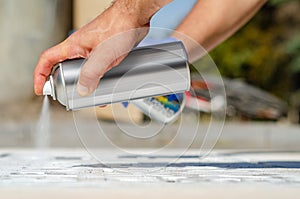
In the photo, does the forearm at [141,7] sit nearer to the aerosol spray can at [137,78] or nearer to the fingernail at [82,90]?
the aerosol spray can at [137,78]

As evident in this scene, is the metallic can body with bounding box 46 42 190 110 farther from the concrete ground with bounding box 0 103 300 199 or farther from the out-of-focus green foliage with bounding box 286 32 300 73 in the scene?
the out-of-focus green foliage with bounding box 286 32 300 73

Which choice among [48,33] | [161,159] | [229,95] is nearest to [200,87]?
[161,159]

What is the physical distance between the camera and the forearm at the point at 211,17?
14.3 ft

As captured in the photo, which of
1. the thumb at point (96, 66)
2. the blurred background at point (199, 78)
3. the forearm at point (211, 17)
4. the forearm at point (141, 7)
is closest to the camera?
the thumb at point (96, 66)

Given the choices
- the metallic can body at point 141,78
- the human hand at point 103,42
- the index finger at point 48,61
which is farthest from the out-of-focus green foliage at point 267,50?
the index finger at point 48,61

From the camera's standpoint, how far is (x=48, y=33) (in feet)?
35.1

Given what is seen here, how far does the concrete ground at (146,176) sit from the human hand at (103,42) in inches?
19.2

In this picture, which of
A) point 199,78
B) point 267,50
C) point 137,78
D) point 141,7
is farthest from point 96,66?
point 267,50

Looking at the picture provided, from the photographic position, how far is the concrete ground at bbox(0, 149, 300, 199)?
3238 mm

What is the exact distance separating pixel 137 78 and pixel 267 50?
1095 centimetres

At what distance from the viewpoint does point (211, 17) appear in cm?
439

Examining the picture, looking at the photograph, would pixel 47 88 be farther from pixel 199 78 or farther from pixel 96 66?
pixel 199 78

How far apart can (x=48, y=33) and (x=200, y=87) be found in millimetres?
6431

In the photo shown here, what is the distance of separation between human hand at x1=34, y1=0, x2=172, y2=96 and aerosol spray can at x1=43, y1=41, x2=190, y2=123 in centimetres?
5
